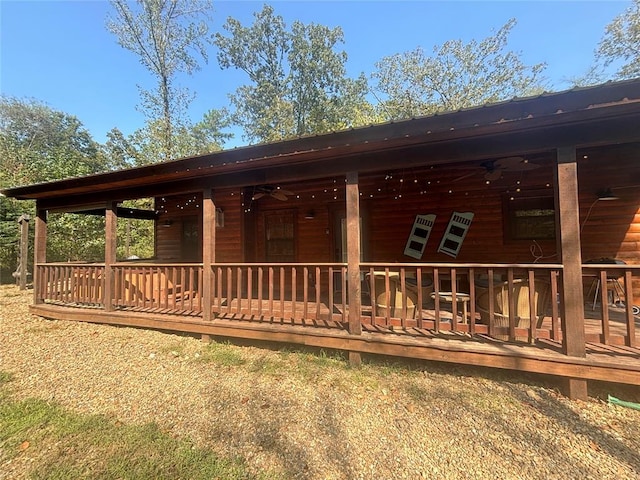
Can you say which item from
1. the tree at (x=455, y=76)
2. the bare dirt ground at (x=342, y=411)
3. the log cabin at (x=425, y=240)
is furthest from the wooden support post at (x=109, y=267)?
the tree at (x=455, y=76)

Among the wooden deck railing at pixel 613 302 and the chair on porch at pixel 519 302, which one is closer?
the wooden deck railing at pixel 613 302

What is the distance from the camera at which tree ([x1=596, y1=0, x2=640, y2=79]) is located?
14.7 m

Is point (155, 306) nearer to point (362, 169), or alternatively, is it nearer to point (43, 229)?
point (43, 229)

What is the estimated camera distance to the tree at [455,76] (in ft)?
54.9

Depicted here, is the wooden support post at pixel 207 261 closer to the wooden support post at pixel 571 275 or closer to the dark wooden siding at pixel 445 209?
the dark wooden siding at pixel 445 209

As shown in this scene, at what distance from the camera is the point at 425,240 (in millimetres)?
6125

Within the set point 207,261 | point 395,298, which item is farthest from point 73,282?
point 395,298

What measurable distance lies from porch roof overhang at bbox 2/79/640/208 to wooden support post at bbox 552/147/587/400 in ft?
1.20

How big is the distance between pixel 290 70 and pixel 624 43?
63.7 feet

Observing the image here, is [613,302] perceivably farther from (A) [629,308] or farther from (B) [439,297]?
(B) [439,297]

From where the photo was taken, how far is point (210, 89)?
20.6 metres

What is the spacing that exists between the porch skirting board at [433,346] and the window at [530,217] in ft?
9.53

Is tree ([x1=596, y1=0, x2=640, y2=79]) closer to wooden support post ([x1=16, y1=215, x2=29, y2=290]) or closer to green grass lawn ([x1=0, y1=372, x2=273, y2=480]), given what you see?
green grass lawn ([x1=0, y1=372, x2=273, y2=480])

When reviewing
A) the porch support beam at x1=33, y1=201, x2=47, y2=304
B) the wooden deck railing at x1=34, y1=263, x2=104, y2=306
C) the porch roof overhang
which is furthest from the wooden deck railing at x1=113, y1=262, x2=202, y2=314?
the porch support beam at x1=33, y1=201, x2=47, y2=304
